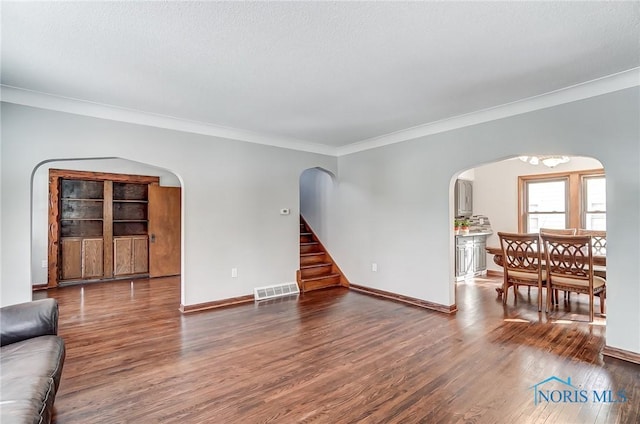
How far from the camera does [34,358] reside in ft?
5.78

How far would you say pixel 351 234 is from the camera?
561 cm

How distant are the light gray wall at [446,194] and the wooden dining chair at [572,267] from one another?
99 centimetres

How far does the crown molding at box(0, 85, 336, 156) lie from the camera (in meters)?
3.16

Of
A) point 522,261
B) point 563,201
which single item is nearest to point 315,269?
point 522,261

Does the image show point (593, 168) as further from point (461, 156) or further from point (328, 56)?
point (328, 56)

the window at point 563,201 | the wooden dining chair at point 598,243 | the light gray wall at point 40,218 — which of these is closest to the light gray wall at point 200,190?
the light gray wall at point 40,218

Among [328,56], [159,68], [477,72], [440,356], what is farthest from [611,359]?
[159,68]

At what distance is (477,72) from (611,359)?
2.79 m

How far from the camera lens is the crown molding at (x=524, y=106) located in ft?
9.25

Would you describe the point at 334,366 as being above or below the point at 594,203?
below

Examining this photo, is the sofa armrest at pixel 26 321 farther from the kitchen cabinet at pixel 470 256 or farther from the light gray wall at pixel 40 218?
the kitchen cabinet at pixel 470 256

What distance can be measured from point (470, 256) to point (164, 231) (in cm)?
646

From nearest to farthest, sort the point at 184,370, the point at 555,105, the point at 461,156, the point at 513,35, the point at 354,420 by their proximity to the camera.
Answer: the point at 354,420 < the point at 513,35 < the point at 184,370 < the point at 555,105 < the point at 461,156

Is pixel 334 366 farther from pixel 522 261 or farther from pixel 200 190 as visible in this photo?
pixel 522 261
